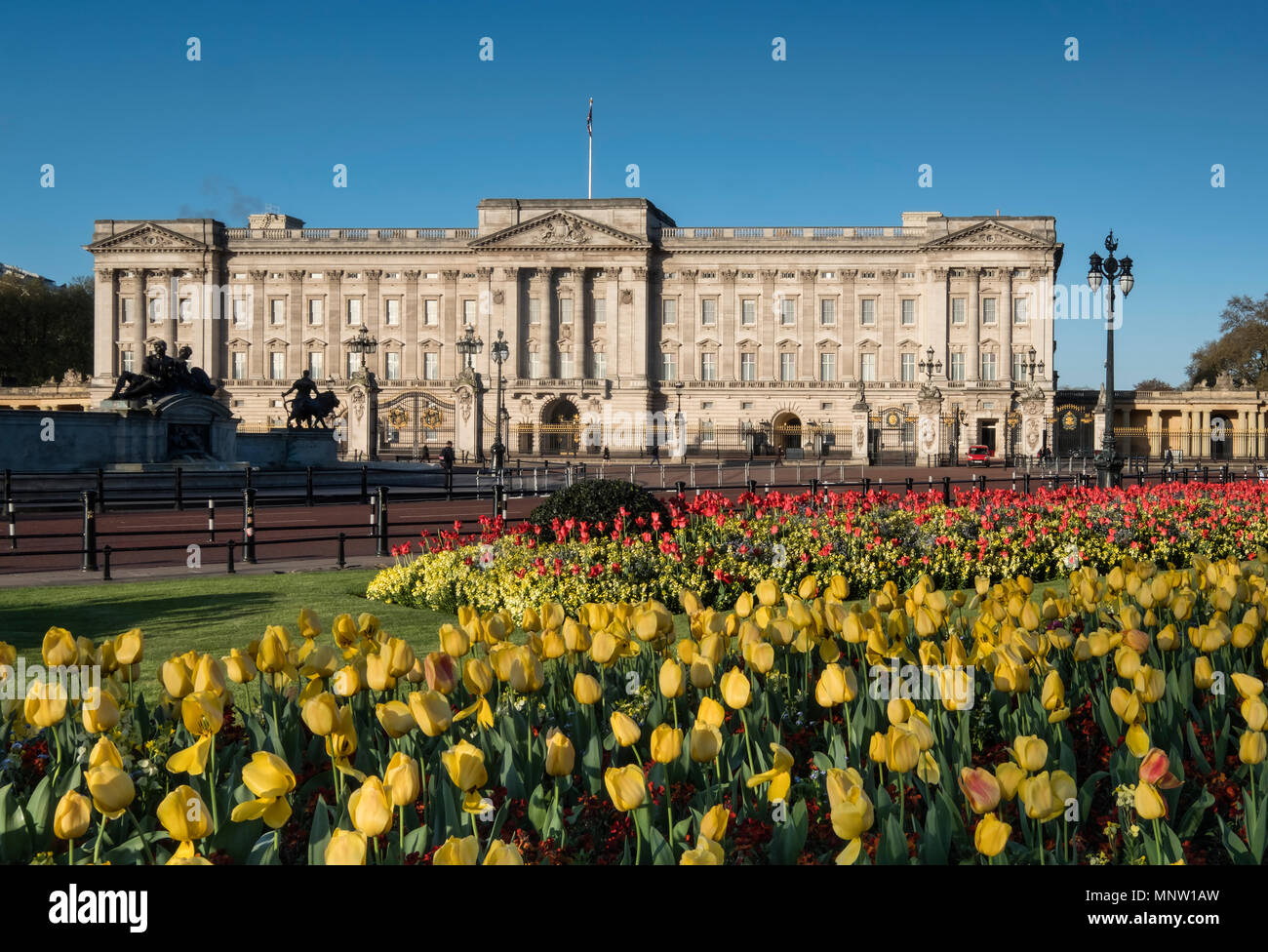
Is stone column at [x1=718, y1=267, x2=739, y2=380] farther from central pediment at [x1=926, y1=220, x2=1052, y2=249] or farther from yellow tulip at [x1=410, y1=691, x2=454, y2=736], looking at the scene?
yellow tulip at [x1=410, y1=691, x2=454, y2=736]

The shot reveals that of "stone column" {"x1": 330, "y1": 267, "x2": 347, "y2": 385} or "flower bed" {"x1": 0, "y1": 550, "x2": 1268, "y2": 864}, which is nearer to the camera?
"flower bed" {"x1": 0, "y1": 550, "x2": 1268, "y2": 864}

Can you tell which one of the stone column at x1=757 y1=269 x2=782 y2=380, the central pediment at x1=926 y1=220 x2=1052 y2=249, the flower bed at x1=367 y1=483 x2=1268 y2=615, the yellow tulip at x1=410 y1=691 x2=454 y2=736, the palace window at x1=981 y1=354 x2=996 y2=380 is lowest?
the flower bed at x1=367 y1=483 x2=1268 y2=615

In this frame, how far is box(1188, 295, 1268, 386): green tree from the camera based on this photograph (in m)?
90.8

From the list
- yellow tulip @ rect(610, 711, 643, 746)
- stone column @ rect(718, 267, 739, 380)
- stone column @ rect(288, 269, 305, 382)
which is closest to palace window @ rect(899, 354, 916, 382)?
stone column @ rect(718, 267, 739, 380)

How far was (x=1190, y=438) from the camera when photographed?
256ft

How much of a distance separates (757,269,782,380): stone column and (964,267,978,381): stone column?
13092mm

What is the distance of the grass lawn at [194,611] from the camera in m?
9.32

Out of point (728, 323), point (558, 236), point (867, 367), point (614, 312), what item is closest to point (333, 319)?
point (558, 236)

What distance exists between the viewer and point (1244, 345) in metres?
91.7

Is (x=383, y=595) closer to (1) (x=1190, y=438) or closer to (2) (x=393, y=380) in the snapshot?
(2) (x=393, y=380)

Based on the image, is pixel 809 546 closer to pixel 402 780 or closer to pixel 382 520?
pixel 382 520

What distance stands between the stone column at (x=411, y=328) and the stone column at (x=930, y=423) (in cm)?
3682

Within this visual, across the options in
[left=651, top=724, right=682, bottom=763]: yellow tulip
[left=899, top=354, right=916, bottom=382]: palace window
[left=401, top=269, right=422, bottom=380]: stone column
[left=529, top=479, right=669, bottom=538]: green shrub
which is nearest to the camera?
[left=651, top=724, right=682, bottom=763]: yellow tulip
